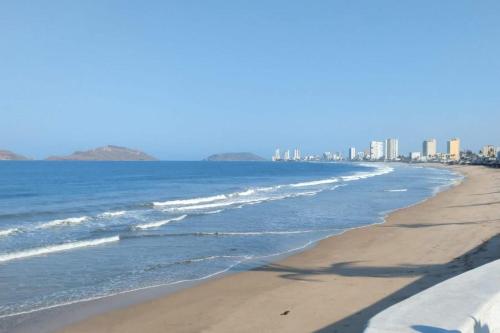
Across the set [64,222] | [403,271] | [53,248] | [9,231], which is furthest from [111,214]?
[403,271]

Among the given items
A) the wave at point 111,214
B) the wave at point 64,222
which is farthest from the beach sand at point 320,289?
the wave at point 111,214

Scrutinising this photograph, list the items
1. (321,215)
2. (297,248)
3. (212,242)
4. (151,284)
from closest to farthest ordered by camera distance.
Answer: (151,284) < (297,248) < (212,242) < (321,215)

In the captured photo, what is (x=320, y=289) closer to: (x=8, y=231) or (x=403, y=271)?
(x=403, y=271)

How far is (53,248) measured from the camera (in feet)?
45.8

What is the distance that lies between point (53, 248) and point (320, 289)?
8.78m

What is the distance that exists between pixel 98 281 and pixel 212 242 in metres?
5.35

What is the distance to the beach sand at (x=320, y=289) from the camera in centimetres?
706

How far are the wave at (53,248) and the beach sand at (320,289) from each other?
5.96 meters

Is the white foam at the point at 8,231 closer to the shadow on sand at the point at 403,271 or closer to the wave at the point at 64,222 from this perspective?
the wave at the point at 64,222

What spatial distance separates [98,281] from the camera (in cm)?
1014

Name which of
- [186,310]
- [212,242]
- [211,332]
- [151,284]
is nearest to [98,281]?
[151,284]

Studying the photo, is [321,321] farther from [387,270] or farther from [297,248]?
[297,248]

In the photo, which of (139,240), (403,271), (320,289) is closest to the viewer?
(320,289)

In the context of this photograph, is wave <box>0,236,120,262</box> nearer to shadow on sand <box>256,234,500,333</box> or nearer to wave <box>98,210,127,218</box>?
shadow on sand <box>256,234,500,333</box>
